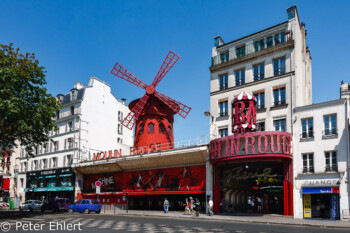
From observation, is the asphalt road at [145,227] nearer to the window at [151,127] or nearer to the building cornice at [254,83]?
the building cornice at [254,83]

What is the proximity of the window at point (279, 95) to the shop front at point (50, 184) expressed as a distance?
79.6 ft

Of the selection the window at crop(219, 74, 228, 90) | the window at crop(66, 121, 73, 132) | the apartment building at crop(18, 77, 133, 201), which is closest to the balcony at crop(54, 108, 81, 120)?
the apartment building at crop(18, 77, 133, 201)

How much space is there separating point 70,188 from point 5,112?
1935 cm

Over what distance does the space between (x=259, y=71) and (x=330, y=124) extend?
6.84 meters

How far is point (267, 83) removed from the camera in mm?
27219

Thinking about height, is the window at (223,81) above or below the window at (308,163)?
above

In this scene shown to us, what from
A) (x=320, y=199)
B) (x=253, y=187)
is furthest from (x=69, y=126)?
(x=320, y=199)

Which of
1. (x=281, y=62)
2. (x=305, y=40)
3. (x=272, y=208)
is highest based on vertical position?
(x=305, y=40)

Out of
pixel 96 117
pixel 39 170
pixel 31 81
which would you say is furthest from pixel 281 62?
pixel 39 170

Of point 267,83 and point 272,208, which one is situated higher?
point 267,83

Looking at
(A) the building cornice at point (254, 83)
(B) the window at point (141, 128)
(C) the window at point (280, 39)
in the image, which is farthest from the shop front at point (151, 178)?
(C) the window at point (280, 39)

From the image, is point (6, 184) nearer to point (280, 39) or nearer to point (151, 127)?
point (151, 127)

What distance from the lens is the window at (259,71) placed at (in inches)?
1096

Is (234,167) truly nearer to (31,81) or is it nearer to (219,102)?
(219,102)
